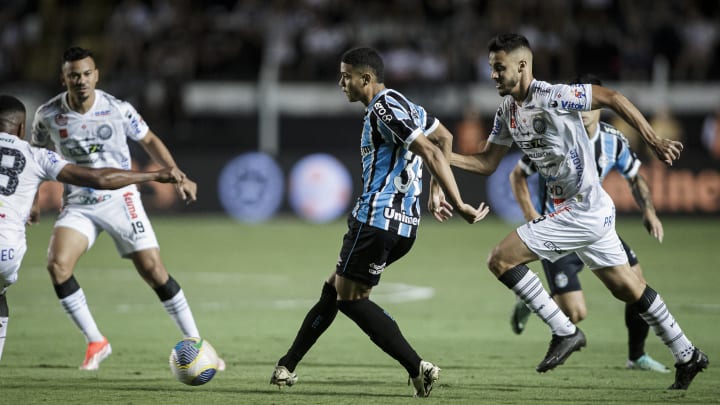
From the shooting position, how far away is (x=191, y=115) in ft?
80.7

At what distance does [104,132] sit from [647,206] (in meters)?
4.35

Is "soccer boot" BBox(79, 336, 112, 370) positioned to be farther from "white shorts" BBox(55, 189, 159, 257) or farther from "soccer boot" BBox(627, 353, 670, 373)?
"soccer boot" BBox(627, 353, 670, 373)

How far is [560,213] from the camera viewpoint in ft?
25.1

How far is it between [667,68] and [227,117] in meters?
9.92

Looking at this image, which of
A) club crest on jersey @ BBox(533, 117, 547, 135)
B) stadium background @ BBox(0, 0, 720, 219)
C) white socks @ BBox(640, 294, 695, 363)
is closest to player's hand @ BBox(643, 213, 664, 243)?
white socks @ BBox(640, 294, 695, 363)

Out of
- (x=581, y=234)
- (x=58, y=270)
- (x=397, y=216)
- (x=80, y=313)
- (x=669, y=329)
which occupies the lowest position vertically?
(x=80, y=313)

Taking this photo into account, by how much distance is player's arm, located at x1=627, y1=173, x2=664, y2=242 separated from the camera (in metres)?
8.51

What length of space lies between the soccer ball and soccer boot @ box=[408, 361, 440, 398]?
56.5 inches

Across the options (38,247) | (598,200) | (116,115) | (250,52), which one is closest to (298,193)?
(250,52)

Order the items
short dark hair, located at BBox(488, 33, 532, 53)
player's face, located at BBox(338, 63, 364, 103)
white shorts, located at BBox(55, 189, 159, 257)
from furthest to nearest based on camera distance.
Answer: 1. white shorts, located at BBox(55, 189, 159, 257)
2. short dark hair, located at BBox(488, 33, 532, 53)
3. player's face, located at BBox(338, 63, 364, 103)

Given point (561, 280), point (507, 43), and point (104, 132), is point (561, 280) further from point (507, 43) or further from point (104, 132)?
point (104, 132)

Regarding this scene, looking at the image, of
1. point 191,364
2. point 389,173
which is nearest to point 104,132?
point 191,364

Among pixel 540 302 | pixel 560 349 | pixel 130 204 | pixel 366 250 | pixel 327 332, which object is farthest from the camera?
pixel 327 332

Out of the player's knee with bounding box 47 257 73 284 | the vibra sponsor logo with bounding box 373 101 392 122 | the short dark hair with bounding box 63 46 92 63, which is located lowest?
the player's knee with bounding box 47 257 73 284
